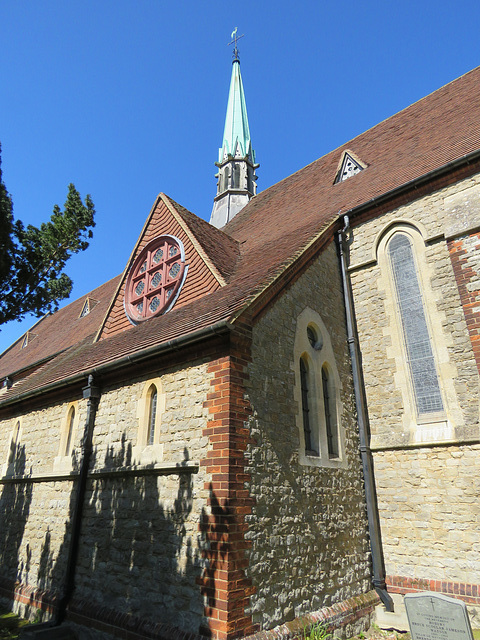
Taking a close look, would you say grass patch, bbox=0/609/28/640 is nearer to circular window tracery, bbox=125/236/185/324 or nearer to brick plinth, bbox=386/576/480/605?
circular window tracery, bbox=125/236/185/324

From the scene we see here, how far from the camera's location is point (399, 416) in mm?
7773

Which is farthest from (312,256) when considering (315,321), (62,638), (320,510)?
(62,638)

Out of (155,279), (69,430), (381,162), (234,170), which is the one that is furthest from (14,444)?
(234,170)

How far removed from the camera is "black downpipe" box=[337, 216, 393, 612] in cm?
709

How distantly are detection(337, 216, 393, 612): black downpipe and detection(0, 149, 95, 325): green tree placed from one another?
7521 mm

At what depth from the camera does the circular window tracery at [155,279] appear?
9.17 metres

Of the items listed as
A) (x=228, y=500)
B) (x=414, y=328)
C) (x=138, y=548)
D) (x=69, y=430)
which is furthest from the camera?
(x=69, y=430)

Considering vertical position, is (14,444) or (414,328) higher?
(414,328)

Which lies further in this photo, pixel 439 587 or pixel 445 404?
pixel 445 404

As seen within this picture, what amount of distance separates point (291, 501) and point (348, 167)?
31.9 feet

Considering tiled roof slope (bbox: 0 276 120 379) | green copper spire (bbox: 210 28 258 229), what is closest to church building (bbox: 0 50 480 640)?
tiled roof slope (bbox: 0 276 120 379)

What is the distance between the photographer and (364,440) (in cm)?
786

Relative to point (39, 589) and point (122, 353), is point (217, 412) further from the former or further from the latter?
point (39, 589)

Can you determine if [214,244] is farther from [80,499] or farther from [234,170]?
[234,170]
